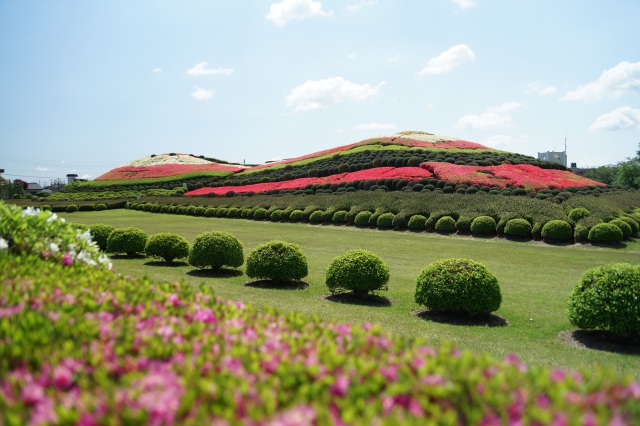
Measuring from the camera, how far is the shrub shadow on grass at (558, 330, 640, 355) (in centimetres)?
778

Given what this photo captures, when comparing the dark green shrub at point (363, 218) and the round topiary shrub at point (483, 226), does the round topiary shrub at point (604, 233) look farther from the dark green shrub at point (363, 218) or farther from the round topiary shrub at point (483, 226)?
the dark green shrub at point (363, 218)

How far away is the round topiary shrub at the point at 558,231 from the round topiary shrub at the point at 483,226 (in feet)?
7.00

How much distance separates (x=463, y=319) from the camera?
9422 mm

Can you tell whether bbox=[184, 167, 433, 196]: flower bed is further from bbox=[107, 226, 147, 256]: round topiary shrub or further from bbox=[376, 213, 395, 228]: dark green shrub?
bbox=[107, 226, 147, 256]: round topiary shrub

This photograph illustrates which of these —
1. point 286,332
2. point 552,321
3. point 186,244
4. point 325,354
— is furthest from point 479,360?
point 186,244

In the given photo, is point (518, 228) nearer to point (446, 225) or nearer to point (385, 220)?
point (446, 225)

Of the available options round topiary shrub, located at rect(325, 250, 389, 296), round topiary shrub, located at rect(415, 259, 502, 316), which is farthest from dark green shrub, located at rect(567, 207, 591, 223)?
round topiary shrub, located at rect(325, 250, 389, 296)

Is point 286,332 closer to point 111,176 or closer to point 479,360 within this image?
point 479,360

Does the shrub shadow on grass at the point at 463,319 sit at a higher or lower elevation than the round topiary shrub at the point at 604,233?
lower

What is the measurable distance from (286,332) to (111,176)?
65.1 metres

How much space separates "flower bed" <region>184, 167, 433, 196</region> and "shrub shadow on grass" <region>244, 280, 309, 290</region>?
21945 millimetres

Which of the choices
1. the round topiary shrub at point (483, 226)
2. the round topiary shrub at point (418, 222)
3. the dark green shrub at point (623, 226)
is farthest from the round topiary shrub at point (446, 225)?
the dark green shrub at point (623, 226)

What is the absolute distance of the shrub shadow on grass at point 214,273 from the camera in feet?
43.8

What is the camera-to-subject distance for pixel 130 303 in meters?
3.75
